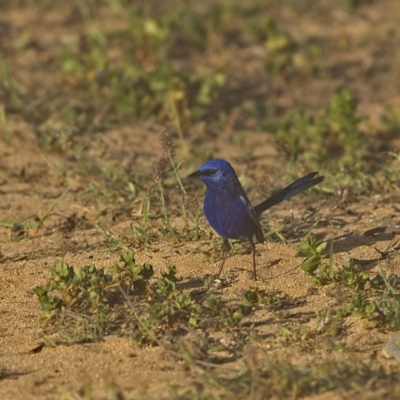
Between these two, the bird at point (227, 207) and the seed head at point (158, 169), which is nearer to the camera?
the bird at point (227, 207)

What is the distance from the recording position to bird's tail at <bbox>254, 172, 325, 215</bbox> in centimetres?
552

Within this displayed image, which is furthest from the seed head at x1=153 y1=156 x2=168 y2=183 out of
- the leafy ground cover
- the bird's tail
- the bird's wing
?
the bird's tail

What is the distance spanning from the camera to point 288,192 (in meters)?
5.56

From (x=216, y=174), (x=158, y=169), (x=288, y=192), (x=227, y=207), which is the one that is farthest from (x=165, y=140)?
(x=288, y=192)

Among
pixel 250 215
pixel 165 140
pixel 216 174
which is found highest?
pixel 165 140

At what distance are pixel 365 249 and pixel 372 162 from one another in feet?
7.39

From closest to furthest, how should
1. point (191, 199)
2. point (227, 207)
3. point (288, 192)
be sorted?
point (227, 207)
point (288, 192)
point (191, 199)

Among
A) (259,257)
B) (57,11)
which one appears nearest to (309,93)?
(57,11)

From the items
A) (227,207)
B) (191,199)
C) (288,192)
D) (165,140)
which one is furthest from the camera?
(191,199)

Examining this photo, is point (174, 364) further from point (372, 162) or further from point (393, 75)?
point (393, 75)

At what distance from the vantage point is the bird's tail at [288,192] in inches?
217

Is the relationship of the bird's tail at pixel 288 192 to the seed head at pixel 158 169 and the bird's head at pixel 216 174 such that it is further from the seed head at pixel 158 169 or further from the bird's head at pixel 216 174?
the seed head at pixel 158 169

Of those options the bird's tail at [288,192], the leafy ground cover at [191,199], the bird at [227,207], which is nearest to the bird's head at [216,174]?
the bird at [227,207]

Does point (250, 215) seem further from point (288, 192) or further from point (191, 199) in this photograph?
point (191, 199)
